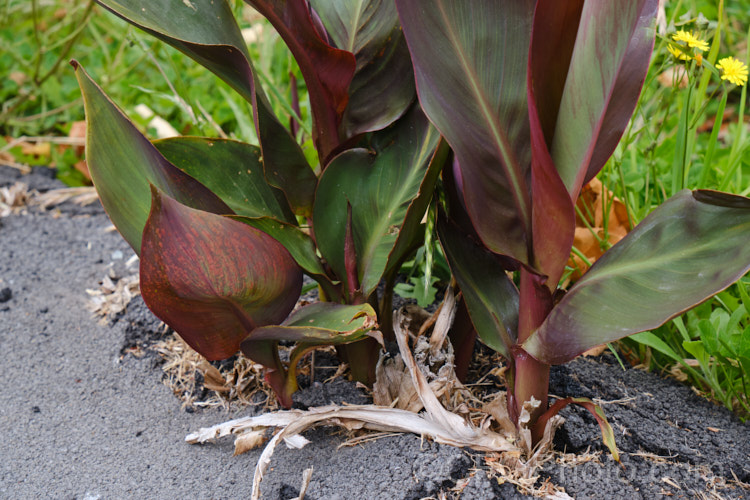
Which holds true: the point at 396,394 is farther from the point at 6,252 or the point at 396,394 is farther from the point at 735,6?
the point at 735,6

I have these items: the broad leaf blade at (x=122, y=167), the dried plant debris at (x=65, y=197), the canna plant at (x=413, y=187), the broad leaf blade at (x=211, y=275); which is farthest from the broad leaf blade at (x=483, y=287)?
the dried plant debris at (x=65, y=197)

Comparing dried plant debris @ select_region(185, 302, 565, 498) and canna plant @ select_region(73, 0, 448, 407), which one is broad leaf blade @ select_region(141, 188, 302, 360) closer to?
canna plant @ select_region(73, 0, 448, 407)

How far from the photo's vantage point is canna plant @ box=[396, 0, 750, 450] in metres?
0.73

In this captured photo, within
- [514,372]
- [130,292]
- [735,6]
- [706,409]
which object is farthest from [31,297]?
[735,6]

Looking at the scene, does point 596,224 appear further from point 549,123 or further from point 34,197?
point 34,197

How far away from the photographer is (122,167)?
0.87 meters

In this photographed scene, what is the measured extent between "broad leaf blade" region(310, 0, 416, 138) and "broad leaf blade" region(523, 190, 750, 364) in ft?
1.30

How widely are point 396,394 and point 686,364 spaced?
20.5 inches

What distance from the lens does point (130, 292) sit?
145 cm

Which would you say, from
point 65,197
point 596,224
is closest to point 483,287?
point 596,224

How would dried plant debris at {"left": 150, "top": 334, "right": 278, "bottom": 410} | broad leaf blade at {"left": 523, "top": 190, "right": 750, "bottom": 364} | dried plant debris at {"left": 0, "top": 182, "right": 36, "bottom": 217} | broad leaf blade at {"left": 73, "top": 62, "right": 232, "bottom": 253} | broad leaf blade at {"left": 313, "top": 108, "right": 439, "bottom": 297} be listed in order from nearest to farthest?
broad leaf blade at {"left": 523, "top": 190, "right": 750, "bottom": 364} < broad leaf blade at {"left": 73, "top": 62, "right": 232, "bottom": 253} < broad leaf blade at {"left": 313, "top": 108, "right": 439, "bottom": 297} < dried plant debris at {"left": 150, "top": 334, "right": 278, "bottom": 410} < dried plant debris at {"left": 0, "top": 182, "right": 36, "bottom": 217}

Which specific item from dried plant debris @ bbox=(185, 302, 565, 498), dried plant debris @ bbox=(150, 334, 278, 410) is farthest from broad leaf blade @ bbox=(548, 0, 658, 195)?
dried plant debris @ bbox=(150, 334, 278, 410)

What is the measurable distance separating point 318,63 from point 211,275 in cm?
35

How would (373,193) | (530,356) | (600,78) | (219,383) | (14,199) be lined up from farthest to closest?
(14,199)
(219,383)
(373,193)
(530,356)
(600,78)
